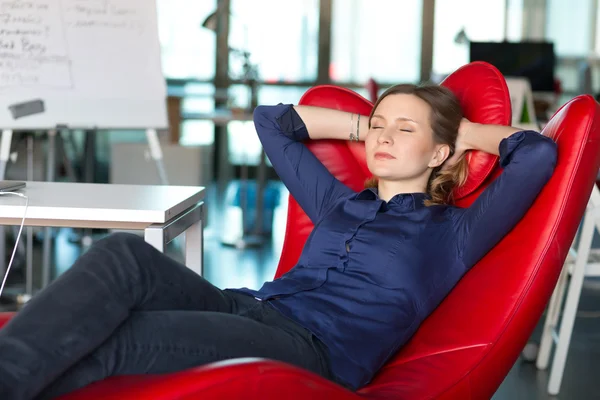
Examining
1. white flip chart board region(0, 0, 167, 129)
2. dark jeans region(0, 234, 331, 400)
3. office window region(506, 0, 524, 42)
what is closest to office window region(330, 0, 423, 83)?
office window region(506, 0, 524, 42)

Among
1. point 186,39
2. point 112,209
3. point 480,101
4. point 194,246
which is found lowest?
point 194,246

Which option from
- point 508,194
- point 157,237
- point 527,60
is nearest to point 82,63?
point 157,237

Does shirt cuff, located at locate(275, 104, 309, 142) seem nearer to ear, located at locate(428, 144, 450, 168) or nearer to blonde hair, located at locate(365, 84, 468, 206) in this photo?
blonde hair, located at locate(365, 84, 468, 206)

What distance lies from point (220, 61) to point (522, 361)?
5212 mm

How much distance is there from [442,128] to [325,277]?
1.45ft

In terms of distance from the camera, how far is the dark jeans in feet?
4.29

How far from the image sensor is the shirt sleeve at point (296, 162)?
1.99m

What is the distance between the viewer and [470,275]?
1.75m

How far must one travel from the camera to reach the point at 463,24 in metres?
7.50

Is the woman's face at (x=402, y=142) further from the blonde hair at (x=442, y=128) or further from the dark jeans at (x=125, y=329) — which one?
the dark jeans at (x=125, y=329)

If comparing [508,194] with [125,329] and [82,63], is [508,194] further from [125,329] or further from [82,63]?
[82,63]

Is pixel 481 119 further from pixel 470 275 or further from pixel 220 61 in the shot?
pixel 220 61

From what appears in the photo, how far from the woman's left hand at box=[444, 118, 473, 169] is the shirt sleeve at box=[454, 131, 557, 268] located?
0.17m

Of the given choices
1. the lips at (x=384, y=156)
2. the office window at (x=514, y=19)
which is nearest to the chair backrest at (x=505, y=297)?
the lips at (x=384, y=156)
